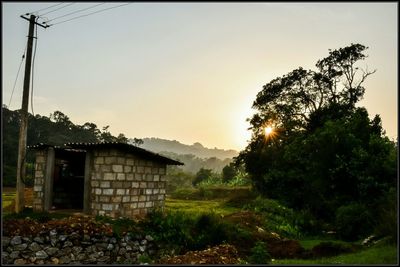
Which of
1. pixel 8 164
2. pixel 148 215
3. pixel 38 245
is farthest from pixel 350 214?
pixel 8 164

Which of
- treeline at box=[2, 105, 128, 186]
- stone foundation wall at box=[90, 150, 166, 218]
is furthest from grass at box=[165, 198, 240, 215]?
treeline at box=[2, 105, 128, 186]

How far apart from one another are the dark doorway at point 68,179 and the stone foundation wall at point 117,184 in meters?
2.84

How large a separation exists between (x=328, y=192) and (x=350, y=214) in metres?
3.57

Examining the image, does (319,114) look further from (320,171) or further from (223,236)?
(223,236)

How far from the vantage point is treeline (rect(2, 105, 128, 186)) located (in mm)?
46666

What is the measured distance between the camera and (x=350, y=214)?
1730cm

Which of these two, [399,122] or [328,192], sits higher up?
[399,122]

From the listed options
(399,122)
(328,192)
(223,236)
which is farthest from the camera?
(328,192)

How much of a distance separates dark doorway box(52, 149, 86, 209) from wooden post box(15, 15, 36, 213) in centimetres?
193

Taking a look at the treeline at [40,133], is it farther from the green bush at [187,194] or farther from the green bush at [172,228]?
the green bush at [172,228]

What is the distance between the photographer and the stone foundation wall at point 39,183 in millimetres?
16375

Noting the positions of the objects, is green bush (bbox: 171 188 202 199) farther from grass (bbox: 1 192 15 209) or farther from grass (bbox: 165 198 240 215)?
grass (bbox: 1 192 15 209)

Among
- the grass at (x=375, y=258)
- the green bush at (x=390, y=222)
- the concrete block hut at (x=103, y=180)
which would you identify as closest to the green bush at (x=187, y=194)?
the concrete block hut at (x=103, y=180)

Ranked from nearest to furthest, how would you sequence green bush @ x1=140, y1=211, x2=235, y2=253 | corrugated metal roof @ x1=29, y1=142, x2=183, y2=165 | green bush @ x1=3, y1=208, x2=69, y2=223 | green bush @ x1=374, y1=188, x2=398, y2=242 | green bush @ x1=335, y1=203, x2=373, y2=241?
green bush @ x1=374, y1=188, x2=398, y2=242
green bush @ x1=3, y1=208, x2=69, y2=223
green bush @ x1=140, y1=211, x2=235, y2=253
corrugated metal roof @ x1=29, y1=142, x2=183, y2=165
green bush @ x1=335, y1=203, x2=373, y2=241
